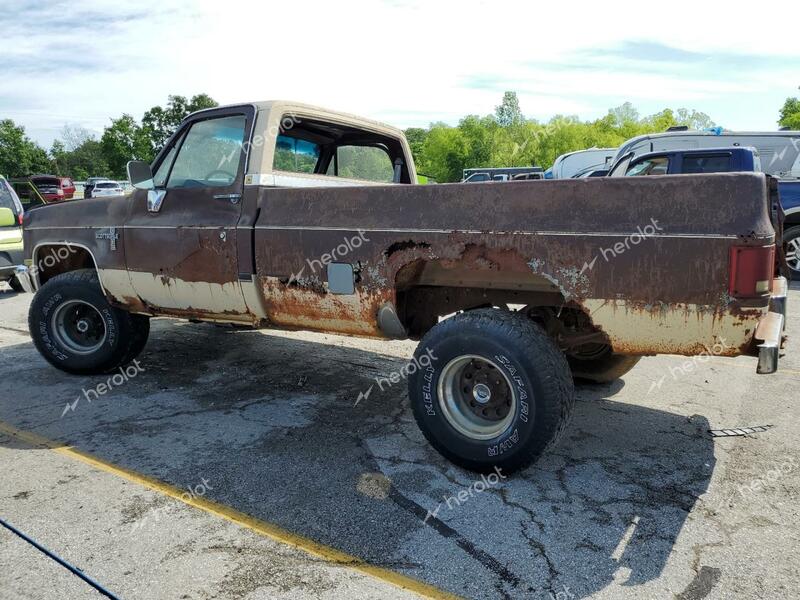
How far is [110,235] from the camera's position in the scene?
4598 millimetres

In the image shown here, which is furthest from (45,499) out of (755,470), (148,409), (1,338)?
(1,338)

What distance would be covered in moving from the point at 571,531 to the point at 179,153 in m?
3.62

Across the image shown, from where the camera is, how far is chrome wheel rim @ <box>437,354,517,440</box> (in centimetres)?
324

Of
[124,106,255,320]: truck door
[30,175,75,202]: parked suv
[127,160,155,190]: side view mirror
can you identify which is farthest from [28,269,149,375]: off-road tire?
[30,175,75,202]: parked suv

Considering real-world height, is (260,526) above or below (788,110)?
below

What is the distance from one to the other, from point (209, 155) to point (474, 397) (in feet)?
8.40

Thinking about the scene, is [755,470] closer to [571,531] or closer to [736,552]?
[736,552]

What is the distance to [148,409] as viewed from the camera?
4.24 meters

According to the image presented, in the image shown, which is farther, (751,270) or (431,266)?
(431,266)
